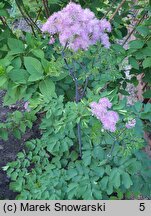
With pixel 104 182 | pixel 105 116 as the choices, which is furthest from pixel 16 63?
pixel 104 182

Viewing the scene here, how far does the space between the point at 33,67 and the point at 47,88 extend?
5.4 inches

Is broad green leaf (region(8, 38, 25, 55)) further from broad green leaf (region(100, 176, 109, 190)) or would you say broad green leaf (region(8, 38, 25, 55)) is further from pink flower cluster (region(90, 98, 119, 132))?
broad green leaf (region(100, 176, 109, 190))

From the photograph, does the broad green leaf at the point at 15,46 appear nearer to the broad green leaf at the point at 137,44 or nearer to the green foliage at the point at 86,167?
the green foliage at the point at 86,167

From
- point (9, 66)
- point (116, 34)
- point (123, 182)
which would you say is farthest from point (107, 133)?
point (116, 34)

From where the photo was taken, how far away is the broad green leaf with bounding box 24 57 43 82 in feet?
5.96

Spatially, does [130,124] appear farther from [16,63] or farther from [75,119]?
[16,63]

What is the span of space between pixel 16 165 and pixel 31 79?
70 centimetres

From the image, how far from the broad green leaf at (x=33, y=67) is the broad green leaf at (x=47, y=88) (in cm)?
4

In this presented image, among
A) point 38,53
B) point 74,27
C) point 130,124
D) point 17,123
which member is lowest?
point 17,123

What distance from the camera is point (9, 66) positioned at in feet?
6.17

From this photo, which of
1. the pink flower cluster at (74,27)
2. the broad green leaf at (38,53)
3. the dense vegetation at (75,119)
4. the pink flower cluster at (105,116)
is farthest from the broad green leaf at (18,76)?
the pink flower cluster at (105,116)

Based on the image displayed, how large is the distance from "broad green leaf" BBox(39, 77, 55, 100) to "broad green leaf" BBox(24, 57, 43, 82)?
44mm

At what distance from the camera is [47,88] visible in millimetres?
1817

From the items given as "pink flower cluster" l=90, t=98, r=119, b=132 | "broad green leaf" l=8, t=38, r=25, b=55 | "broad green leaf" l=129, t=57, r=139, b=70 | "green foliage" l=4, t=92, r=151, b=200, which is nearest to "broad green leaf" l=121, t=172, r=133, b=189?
"green foliage" l=4, t=92, r=151, b=200
